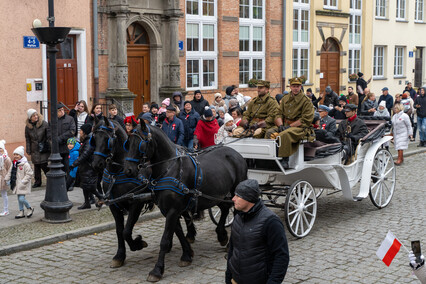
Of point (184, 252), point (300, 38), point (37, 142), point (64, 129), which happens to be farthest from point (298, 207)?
point (300, 38)

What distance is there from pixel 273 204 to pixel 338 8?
21888 millimetres

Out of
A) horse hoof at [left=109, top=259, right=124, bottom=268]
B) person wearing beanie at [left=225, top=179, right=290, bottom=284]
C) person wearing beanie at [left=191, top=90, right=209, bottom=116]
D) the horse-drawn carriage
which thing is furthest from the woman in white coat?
person wearing beanie at [left=225, top=179, right=290, bottom=284]

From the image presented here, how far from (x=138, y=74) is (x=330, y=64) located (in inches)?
504

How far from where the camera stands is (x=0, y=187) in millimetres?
10984

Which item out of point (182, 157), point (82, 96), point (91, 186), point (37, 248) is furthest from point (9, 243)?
point (82, 96)

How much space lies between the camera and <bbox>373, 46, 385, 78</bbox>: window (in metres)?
33.6

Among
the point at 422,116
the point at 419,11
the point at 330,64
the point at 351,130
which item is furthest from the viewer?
the point at 419,11

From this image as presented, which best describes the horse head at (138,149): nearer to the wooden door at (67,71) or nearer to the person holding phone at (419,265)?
the person holding phone at (419,265)

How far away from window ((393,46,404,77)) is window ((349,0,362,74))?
4.14 m

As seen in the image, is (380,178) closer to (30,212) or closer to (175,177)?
(175,177)

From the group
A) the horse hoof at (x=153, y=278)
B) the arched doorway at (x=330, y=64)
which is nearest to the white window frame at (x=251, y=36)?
Result: the arched doorway at (x=330, y=64)

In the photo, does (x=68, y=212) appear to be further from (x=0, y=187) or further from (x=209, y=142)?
(x=209, y=142)

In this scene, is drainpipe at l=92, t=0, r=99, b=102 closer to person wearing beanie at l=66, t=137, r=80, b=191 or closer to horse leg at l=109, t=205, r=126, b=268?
person wearing beanie at l=66, t=137, r=80, b=191

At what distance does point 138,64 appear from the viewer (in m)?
20.2
